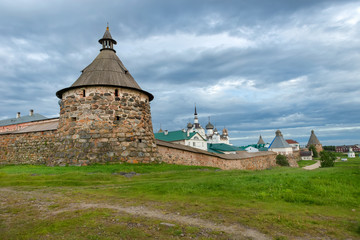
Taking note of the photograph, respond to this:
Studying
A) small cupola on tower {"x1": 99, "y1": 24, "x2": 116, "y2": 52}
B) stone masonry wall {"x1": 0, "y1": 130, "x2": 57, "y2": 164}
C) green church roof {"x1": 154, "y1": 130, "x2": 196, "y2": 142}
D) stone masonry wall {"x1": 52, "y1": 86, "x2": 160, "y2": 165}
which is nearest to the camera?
stone masonry wall {"x1": 52, "y1": 86, "x2": 160, "y2": 165}

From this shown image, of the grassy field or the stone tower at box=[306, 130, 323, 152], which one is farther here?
the stone tower at box=[306, 130, 323, 152]

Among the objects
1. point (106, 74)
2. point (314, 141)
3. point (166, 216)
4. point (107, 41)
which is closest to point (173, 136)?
point (107, 41)

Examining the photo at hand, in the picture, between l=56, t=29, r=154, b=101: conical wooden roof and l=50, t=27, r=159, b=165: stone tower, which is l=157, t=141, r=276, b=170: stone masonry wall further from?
l=56, t=29, r=154, b=101: conical wooden roof

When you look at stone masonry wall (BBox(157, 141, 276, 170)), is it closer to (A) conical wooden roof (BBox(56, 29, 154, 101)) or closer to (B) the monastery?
(B) the monastery

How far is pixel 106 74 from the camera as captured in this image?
17641mm

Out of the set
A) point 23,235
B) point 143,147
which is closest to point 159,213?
point 23,235

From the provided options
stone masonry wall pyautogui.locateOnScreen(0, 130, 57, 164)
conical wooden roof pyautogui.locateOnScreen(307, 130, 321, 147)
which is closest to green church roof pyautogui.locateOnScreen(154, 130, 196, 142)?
stone masonry wall pyautogui.locateOnScreen(0, 130, 57, 164)

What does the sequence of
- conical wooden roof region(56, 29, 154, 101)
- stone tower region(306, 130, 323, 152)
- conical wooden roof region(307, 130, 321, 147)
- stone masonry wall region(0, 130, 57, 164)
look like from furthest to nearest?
conical wooden roof region(307, 130, 321, 147)
stone tower region(306, 130, 323, 152)
stone masonry wall region(0, 130, 57, 164)
conical wooden roof region(56, 29, 154, 101)

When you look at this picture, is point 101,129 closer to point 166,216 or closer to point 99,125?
point 99,125

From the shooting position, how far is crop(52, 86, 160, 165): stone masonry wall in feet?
52.0

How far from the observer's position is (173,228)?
423cm

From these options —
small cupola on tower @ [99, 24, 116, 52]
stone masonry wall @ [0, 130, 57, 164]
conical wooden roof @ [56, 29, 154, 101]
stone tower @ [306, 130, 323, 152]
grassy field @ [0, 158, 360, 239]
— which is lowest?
stone tower @ [306, 130, 323, 152]

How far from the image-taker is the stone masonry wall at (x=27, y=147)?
19.0 metres

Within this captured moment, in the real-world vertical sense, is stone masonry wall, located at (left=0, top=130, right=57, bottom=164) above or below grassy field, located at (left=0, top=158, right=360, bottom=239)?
above
